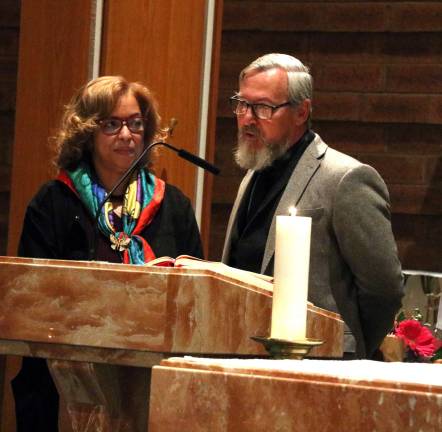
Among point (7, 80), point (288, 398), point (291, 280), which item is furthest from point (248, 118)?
point (7, 80)

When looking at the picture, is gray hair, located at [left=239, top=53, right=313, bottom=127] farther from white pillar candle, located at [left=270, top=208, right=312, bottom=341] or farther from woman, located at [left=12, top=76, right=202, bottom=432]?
white pillar candle, located at [left=270, top=208, right=312, bottom=341]

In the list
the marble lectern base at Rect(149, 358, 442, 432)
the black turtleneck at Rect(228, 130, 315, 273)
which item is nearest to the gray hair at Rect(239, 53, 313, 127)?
the black turtleneck at Rect(228, 130, 315, 273)

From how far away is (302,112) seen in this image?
3076 millimetres

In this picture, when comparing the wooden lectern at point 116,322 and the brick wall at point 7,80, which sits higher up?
the brick wall at point 7,80

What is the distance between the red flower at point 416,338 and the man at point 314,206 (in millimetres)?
498

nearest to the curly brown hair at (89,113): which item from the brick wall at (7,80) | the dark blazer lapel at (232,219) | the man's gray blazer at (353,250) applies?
the dark blazer lapel at (232,219)

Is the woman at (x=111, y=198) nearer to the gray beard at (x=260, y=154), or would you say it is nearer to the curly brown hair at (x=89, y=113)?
the curly brown hair at (x=89, y=113)

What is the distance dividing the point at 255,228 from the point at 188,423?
1.95m

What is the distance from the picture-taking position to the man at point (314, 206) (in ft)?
9.09

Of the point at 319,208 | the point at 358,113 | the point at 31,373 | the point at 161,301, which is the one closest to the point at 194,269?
the point at 161,301

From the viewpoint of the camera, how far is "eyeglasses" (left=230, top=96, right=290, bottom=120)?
2.95 meters

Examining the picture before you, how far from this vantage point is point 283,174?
3070 millimetres

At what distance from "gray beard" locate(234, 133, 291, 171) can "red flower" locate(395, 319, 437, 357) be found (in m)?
0.71

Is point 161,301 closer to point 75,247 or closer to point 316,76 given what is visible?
point 75,247
